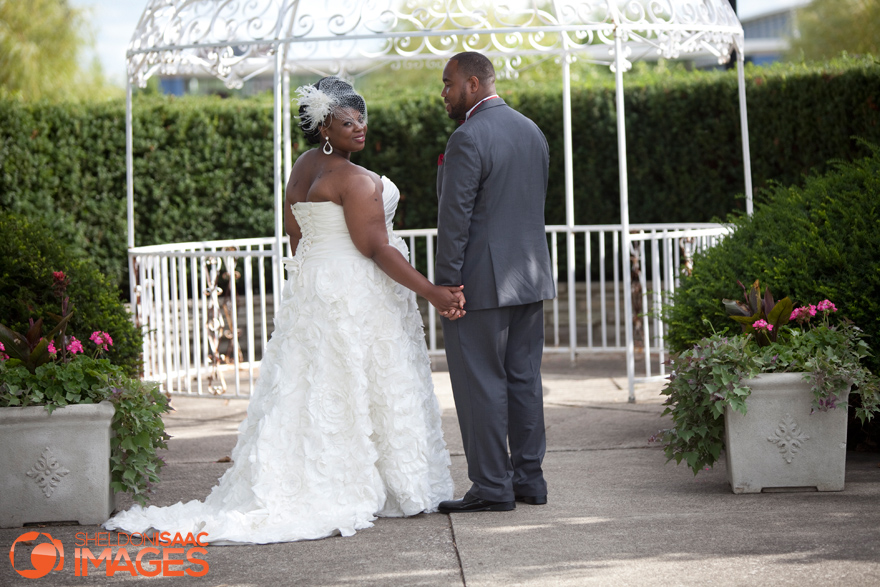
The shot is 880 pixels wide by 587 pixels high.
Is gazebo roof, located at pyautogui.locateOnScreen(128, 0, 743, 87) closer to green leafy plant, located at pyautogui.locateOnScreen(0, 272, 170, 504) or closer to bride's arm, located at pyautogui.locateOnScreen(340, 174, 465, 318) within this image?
bride's arm, located at pyautogui.locateOnScreen(340, 174, 465, 318)

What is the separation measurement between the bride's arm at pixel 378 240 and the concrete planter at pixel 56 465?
1.23 metres

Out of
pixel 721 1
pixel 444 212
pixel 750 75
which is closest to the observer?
pixel 444 212

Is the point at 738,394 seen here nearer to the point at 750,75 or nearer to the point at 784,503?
the point at 784,503

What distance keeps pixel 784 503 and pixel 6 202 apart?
25.1 ft

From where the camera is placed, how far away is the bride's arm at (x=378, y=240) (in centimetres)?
372

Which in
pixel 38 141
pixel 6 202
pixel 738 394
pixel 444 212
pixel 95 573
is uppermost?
pixel 38 141

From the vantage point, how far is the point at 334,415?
374cm

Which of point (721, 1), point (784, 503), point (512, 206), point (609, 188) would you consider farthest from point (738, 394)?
point (609, 188)

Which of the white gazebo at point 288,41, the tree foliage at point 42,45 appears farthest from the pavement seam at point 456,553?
the tree foliage at point 42,45

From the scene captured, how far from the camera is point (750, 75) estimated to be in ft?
29.1

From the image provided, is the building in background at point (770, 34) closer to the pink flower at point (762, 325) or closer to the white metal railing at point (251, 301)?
the white metal railing at point (251, 301)

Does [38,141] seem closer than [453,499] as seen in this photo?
No

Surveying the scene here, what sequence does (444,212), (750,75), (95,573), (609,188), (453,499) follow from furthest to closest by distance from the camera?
(609,188)
(750,75)
(453,499)
(444,212)
(95,573)

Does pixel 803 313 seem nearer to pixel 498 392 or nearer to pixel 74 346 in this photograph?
pixel 498 392
